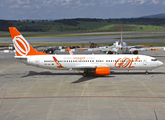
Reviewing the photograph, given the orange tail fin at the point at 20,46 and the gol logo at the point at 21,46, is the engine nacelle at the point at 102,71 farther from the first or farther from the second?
the gol logo at the point at 21,46

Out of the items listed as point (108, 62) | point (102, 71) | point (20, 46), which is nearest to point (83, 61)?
point (102, 71)

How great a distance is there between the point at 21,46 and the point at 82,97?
18176 millimetres

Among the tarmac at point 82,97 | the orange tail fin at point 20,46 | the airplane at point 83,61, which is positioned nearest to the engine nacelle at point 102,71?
the tarmac at point 82,97

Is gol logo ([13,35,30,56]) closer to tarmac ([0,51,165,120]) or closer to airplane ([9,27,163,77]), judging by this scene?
airplane ([9,27,163,77])

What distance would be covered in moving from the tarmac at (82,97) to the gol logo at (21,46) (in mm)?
4930

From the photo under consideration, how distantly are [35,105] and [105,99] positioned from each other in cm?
867

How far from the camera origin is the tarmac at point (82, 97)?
20.0 meters

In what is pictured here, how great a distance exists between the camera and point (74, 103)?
23125 millimetres

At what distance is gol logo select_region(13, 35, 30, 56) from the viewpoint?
36625mm

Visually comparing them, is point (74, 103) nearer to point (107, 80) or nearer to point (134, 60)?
point (107, 80)

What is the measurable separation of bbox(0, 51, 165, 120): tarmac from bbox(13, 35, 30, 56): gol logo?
4930 millimetres

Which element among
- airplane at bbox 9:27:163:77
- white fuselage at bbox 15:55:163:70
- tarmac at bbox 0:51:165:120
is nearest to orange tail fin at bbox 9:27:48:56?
airplane at bbox 9:27:163:77

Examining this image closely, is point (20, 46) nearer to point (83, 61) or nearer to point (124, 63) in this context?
point (83, 61)

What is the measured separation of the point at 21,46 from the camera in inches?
1453
